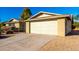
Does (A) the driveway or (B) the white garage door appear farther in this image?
(B) the white garage door

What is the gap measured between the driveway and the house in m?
0.22

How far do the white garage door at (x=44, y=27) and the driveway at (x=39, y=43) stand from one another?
0.20 meters

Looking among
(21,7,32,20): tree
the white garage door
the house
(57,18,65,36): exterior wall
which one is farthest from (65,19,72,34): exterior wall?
(21,7,32,20): tree

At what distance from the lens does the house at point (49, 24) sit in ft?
17.8

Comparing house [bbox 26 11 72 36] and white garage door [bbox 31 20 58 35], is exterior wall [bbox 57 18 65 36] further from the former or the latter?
white garage door [bbox 31 20 58 35]

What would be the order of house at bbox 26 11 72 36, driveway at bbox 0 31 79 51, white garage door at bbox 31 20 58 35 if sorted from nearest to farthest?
driveway at bbox 0 31 79 51
house at bbox 26 11 72 36
white garage door at bbox 31 20 58 35

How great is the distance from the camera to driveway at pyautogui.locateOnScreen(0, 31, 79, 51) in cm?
528

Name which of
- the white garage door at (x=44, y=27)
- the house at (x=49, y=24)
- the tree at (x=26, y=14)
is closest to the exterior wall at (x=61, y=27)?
the house at (x=49, y=24)

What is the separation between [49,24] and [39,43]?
0.88 meters

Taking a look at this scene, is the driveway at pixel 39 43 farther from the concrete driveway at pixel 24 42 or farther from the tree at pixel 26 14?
the tree at pixel 26 14
